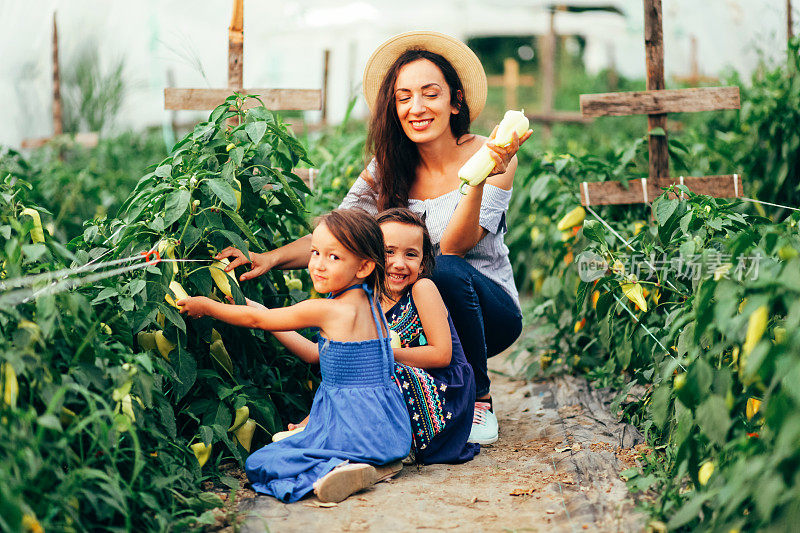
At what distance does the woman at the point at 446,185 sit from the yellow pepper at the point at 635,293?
402 millimetres

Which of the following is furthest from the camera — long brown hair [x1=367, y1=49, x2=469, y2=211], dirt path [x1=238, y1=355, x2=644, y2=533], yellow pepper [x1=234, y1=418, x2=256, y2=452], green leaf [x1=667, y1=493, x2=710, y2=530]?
long brown hair [x1=367, y1=49, x2=469, y2=211]

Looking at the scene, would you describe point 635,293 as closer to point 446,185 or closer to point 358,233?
point 446,185

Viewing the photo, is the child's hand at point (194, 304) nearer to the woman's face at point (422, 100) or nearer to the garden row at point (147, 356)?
the garden row at point (147, 356)

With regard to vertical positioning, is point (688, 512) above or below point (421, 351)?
below

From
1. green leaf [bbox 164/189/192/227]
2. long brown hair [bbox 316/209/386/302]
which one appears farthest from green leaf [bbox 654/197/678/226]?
green leaf [bbox 164/189/192/227]

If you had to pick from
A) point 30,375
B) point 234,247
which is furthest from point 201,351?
point 30,375

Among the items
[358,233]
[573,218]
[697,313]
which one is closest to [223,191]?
[358,233]

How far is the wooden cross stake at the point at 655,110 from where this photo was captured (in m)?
3.02

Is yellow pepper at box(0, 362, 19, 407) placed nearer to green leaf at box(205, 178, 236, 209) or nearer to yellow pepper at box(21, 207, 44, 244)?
yellow pepper at box(21, 207, 44, 244)

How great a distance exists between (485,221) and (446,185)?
24 cm

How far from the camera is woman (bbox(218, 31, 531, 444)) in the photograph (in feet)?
8.23

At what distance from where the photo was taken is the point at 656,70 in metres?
3.12

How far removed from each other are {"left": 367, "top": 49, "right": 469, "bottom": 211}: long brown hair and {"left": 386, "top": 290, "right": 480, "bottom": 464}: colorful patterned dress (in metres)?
0.51

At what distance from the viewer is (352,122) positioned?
7.66m
